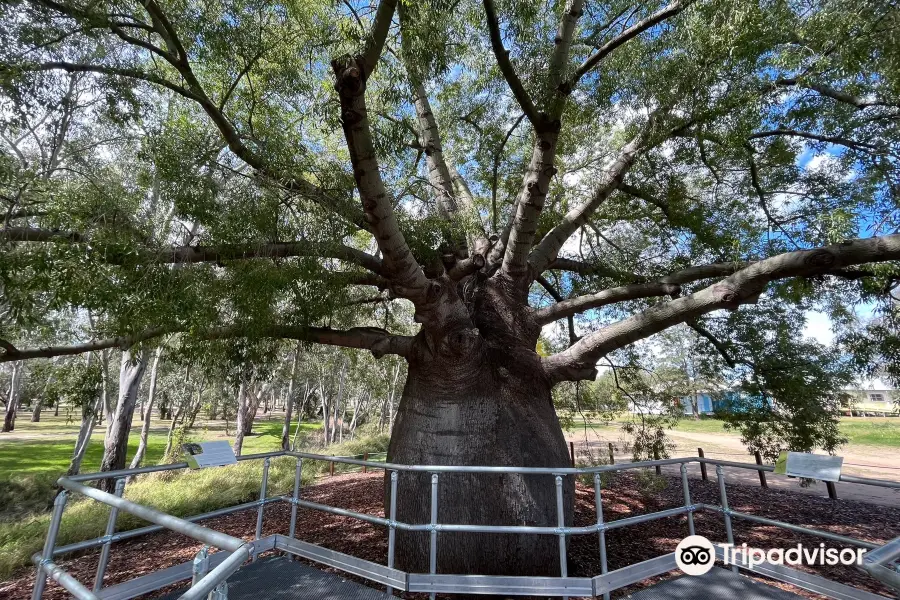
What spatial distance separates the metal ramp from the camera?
9.65ft

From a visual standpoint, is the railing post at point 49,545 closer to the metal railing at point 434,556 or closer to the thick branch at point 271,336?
the metal railing at point 434,556

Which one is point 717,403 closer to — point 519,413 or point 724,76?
point 519,413

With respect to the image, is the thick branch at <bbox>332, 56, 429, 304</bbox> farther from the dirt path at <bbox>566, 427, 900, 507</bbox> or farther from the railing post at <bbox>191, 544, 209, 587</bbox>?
the dirt path at <bbox>566, 427, 900, 507</bbox>

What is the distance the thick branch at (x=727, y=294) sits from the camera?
3639 mm

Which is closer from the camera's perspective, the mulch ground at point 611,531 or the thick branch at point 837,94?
the thick branch at point 837,94

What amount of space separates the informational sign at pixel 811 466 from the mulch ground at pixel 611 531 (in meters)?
1.73

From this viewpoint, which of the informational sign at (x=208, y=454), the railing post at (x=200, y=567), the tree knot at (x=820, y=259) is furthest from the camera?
the tree knot at (x=820, y=259)

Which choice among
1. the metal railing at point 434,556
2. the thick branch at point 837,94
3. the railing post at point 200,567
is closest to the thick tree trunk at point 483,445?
the metal railing at point 434,556

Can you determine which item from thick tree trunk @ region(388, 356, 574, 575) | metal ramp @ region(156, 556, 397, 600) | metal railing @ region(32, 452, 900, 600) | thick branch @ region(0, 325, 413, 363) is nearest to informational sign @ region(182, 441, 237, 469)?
metal railing @ region(32, 452, 900, 600)

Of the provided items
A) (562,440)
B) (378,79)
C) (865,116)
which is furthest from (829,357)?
(378,79)

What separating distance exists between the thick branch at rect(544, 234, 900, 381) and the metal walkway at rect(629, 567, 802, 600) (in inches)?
80.6

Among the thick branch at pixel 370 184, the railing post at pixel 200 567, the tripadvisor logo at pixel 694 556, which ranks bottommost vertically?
the tripadvisor logo at pixel 694 556

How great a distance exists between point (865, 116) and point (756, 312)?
316 cm

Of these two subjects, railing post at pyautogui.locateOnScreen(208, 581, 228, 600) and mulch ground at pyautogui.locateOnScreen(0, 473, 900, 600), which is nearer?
railing post at pyautogui.locateOnScreen(208, 581, 228, 600)
